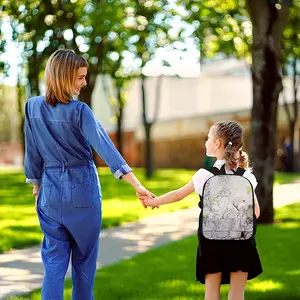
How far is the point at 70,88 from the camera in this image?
4215mm

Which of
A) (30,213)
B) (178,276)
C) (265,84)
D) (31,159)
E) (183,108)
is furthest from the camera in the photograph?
(183,108)

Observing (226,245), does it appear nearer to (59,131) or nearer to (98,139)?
(98,139)

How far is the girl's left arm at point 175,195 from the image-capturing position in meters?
4.28

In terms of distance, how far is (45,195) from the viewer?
4301 millimetres

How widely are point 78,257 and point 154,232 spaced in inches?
253

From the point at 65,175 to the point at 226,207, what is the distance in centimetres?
99

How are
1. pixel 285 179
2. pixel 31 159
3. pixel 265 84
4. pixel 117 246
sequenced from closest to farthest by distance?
pixel 31 159
pixel 117 246
pixel 265 84
pixel 285 179

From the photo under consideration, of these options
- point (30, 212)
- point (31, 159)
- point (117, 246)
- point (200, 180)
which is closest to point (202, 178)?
point (200, 180)

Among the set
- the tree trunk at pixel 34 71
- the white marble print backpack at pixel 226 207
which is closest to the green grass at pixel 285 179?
the tree trunk at pixel 34 71

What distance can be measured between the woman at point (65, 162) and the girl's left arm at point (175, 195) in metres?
0.26

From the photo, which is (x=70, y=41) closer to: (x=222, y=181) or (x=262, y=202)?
(x=262, y=202)

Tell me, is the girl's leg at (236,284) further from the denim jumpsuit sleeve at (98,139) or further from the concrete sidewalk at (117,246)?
the concrete sidewalk at (117,246)

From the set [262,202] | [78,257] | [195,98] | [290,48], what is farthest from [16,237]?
[195,98]

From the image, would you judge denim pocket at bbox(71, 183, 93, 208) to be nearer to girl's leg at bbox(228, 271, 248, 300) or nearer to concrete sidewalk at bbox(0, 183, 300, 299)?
girl's leg at bbox(228, 271, 248, 300)
